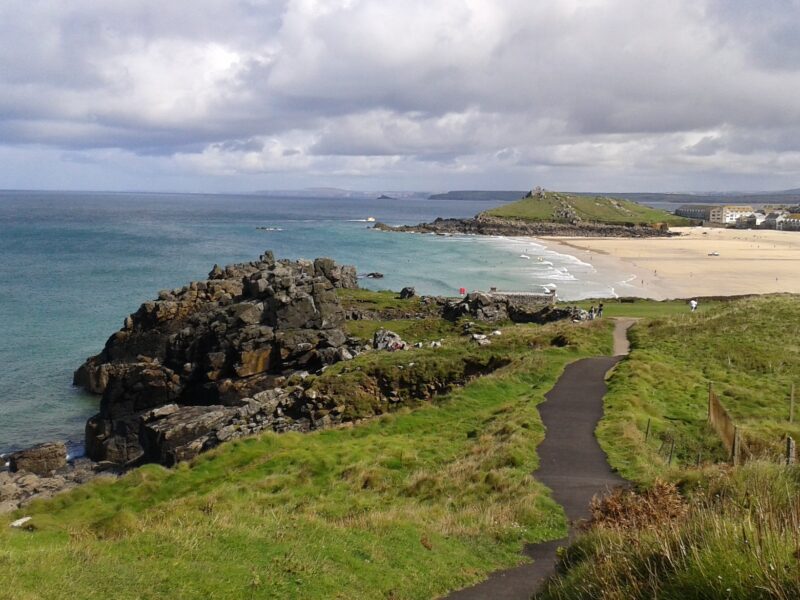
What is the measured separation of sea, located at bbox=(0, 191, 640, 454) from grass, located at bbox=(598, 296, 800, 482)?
30.4 m

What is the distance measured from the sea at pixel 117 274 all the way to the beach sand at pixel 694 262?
5246 millimetres

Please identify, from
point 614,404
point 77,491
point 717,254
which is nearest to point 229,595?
point 77,491

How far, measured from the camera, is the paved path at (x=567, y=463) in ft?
38.9

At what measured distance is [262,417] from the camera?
2945cm

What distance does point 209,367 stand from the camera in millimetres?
39625

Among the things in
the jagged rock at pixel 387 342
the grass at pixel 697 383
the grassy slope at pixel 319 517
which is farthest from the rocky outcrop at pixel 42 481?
the grass at pixel 697 383

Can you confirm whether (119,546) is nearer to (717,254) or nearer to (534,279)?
(534,279)

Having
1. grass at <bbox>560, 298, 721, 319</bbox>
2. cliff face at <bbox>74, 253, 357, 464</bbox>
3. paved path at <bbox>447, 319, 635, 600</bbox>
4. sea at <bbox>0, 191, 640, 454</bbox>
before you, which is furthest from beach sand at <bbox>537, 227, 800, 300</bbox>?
paved path at <bbox>447, 319, 635, 600</bbox>

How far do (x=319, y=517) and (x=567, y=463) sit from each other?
8239 millimetres

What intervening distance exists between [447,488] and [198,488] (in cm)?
802

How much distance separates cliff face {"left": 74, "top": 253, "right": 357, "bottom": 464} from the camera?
30.0 metres

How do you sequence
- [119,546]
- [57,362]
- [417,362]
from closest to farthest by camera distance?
[119,546], [417,362], [57,362]

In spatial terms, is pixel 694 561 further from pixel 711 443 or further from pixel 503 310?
pixel 503 310

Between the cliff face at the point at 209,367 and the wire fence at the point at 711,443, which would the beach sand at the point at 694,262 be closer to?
the cliff face at the point at 209,367
